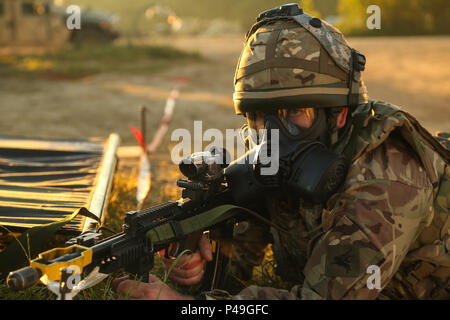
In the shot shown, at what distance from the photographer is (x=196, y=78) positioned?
15578 millimetres

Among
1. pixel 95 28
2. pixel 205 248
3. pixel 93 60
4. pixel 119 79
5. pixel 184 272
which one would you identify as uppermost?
pixel 95 28

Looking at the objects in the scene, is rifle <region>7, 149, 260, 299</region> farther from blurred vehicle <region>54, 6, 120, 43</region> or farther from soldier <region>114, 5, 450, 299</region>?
blurred vehicle <region>54, 6, 120, 43</region>

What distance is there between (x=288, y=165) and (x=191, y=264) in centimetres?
80

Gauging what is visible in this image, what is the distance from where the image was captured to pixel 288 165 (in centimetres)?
228

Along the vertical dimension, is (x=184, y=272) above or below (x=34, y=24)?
below

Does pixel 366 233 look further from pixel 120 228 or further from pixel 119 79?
pixel 119 79

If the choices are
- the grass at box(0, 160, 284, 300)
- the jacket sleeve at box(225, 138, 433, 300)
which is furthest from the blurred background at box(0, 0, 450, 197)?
the jacket sleeve at box(225, 138, 433, 300)

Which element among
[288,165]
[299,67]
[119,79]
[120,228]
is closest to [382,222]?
[288,165]

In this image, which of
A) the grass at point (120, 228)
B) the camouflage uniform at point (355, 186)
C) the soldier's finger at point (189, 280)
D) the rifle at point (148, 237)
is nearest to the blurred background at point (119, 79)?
the grass at point (120, 228)

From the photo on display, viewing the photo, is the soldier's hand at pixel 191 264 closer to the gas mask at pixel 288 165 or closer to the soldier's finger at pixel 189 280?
the soldier's finger at pixel 189 280

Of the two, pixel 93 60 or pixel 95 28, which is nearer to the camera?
pixel 93 60

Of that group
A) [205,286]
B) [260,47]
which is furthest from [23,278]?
[260,47]

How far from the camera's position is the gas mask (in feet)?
7.24
